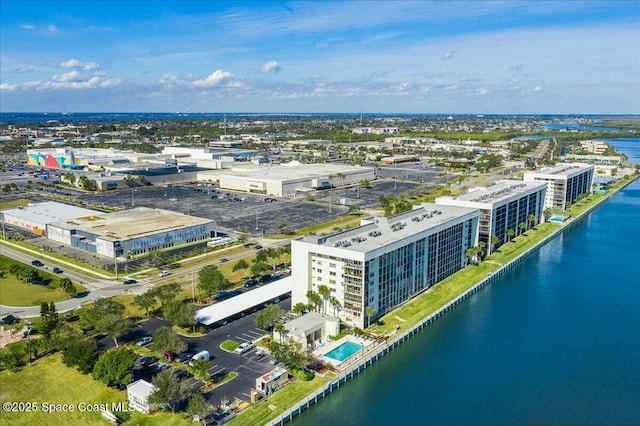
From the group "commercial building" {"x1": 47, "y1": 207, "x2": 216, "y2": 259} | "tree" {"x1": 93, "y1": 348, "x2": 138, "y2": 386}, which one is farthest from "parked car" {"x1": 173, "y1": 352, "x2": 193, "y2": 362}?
"commercial building" {"x1": 47, "y1": 207, "x2": 216, "y2": 259}

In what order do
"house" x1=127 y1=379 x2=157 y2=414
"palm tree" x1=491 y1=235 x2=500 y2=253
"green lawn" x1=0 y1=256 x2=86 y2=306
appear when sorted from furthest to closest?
1. "palm tree" x1=491 y1=235 x2=500 y2=253
2. "green lawn" x1=0 y1=256 x2=86 y2=306
3. "house" x1=127 y1=379 x2=157 y2=414

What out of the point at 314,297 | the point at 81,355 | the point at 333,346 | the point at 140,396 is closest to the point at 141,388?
the point at 140,396

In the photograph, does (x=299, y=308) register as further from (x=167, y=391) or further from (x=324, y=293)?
(x=167, y=391)

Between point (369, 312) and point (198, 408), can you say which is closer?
point (198, 408)

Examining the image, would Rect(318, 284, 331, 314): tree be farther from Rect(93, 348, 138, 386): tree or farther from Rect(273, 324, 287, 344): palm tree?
Rect(93, 348, 138, 386): tree

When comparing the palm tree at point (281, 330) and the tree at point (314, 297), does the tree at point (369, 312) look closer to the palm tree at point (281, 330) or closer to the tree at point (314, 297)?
the tree at point (314, 297)

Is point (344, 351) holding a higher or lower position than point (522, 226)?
lower
